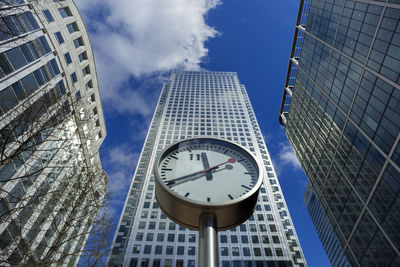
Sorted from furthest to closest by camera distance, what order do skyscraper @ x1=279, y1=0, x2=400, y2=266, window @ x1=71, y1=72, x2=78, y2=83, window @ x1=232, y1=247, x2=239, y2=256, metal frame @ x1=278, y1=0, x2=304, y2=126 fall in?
metal frame @ x1=278, y1=0, x2=304, y2=126 → window @ x1=232, y1=247, x2=239, y2=256 → window @ x1=71, y1=72, x2=78, y2=83 → skyscraper @ x1=279, y1=0, x2=400, y2=266

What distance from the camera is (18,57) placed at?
17.0 m

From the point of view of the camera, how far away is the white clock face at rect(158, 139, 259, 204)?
3.14 m

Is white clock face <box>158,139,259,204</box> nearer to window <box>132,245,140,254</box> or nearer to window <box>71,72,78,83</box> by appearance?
window <box>71,72,78,83</box>

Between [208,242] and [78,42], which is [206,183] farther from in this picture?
[78,42]

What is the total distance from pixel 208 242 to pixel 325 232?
275ft

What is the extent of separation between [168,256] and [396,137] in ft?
109

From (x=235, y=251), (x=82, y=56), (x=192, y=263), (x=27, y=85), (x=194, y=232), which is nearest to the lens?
(x=27, y=85)

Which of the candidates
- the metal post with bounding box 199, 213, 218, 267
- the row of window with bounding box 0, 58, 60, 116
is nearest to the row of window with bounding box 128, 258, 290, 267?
the row of window with bounding box 0, 58, 60, 116

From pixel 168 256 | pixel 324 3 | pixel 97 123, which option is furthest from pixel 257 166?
pixel 324 3

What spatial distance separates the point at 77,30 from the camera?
25.8 meters

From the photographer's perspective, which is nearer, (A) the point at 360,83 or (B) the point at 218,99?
(A) the point at 360,83

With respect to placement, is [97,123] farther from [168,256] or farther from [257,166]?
[257,166]

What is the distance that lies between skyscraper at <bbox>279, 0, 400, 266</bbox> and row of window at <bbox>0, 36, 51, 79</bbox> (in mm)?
29402

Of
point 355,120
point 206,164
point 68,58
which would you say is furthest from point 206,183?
point 355,120
